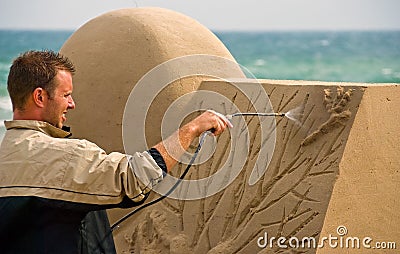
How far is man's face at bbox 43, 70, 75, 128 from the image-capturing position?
2842mm

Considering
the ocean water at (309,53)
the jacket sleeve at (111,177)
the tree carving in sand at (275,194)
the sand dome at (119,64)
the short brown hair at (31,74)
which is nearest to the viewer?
the jacket sleeve at (111,177)

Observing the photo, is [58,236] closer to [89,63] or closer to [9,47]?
[89,63]

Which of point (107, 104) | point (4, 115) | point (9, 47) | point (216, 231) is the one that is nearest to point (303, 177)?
point (216, 231)

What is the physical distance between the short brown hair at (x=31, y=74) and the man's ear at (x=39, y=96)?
1cm

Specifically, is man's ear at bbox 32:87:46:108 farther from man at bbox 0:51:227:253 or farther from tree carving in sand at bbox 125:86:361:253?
tree carving in sand at bbox 125:86:361:253

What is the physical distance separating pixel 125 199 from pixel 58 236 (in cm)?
29

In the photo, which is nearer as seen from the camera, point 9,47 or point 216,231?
point 216,231

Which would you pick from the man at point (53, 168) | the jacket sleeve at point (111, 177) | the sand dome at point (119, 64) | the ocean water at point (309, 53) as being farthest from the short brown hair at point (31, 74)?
the ocean water at point (309, 53)

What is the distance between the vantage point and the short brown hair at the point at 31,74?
281 cm

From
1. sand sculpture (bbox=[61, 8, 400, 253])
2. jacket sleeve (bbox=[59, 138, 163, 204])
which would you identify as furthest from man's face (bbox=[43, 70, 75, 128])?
sand sculpture (bbox=[61, 8, 400, 253])

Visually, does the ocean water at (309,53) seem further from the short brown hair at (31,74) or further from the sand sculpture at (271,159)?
the short brown hair at (31,74)

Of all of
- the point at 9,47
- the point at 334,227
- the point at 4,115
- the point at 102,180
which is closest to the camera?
the point at 102,180

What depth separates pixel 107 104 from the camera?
5074mm

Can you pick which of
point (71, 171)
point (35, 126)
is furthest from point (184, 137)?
point (35, 126)
